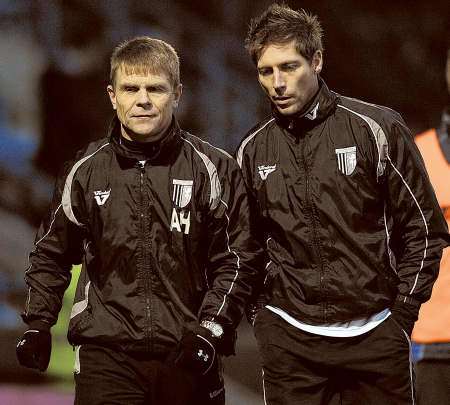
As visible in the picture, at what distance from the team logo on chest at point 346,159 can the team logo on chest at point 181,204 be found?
0.46 m

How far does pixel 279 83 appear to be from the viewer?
334 cm

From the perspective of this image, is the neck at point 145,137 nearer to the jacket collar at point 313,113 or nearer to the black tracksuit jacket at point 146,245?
the black tracksuit jacket at point 146,245

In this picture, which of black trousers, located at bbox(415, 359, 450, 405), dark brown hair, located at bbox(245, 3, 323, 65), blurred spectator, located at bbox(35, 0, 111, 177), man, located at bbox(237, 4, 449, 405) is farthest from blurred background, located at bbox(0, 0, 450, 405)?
man, located at bbox(237, 4, 449, 405)

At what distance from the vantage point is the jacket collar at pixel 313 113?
342 centimetres

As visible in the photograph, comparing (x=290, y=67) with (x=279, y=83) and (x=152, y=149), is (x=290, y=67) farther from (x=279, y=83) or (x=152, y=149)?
(x=152, y=149)

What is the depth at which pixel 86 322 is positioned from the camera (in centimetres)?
332

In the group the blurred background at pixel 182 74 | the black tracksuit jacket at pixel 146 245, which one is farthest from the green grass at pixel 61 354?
the black tracksuit jacket at pixel 146 245

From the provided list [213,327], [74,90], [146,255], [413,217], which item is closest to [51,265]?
[146,255]

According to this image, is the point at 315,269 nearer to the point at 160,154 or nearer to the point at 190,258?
the point at 190,258

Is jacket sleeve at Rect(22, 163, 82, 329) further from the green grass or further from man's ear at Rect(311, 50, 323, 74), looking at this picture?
the green grass

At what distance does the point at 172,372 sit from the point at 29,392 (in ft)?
7.27

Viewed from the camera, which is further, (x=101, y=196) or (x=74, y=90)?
(x=74, y=90)

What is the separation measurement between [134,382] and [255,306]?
471 mm

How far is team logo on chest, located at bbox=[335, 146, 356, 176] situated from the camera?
11.1ft
